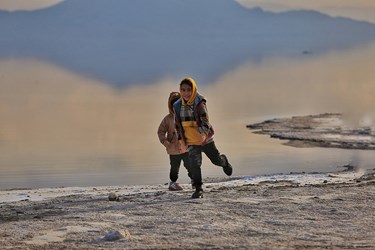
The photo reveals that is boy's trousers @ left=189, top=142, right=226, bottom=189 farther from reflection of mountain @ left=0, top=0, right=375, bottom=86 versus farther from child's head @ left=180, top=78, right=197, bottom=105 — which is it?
reflection of mountain @ left=0, top=0, right=375, bottom=86

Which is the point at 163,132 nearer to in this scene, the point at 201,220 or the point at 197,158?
the point at 197,158

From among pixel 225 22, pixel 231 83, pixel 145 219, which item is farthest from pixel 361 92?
pixel 225 22

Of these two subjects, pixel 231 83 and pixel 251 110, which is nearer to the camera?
pixel 251 110

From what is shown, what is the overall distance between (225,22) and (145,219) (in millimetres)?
179246

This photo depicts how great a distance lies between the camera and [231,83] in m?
45.2

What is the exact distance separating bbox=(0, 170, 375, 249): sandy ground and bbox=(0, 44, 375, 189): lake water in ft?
12.0

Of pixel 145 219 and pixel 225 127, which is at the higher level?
pixel 225 127

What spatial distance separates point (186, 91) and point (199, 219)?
173 cm

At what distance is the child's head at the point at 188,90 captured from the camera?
10.5 meters

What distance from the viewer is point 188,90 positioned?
1056 cm

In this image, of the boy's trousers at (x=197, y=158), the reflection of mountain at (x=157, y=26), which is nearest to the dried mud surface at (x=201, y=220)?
the boy's trousers at (x=197, y=158)

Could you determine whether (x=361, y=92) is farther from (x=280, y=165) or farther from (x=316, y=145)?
(x=280, y=165)

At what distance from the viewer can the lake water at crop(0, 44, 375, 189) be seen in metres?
16.5

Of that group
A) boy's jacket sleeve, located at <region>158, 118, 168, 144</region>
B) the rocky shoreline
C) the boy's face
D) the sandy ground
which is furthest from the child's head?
the rocky shoreline
